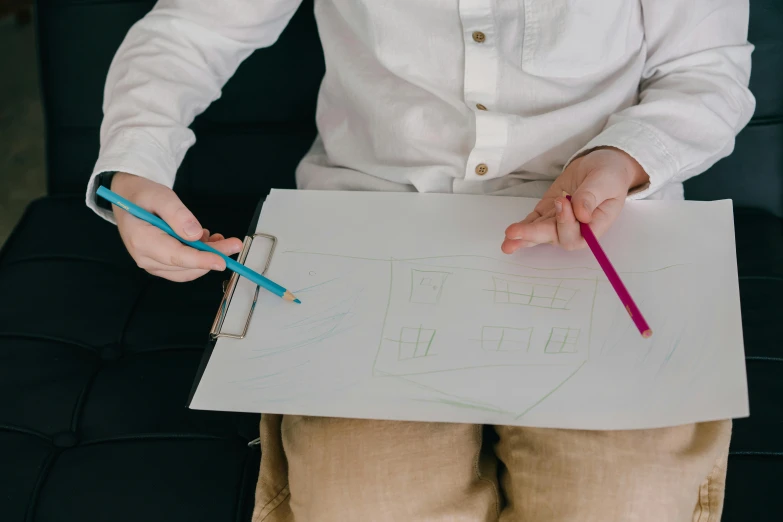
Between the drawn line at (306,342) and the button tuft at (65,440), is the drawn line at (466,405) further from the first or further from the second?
the button tuft at (65,440)

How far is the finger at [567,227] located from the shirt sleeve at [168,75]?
395 millimetres

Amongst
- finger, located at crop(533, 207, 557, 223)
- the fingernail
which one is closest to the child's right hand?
the fingernail

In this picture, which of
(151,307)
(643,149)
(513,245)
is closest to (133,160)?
(151,307)

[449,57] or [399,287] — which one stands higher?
[449,57]

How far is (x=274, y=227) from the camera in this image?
0.74 meters

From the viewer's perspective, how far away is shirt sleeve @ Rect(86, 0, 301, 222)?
0.75 meters

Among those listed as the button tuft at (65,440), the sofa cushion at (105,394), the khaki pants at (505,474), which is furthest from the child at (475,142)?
the button tuft at (65,440)

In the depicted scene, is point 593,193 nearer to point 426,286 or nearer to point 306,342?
point 426,286

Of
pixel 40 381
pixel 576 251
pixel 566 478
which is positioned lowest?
pixel 40 381

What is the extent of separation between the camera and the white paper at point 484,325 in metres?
0.57

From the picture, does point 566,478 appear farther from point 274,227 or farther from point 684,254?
point 274,227

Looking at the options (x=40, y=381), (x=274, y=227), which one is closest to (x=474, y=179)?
(x=274, y=227)

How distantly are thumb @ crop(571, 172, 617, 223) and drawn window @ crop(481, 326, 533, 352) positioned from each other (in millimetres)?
108

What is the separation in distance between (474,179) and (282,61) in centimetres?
→ 43
